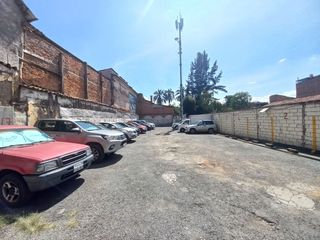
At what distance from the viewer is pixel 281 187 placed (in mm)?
5434

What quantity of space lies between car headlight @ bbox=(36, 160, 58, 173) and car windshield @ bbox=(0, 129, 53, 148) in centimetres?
122

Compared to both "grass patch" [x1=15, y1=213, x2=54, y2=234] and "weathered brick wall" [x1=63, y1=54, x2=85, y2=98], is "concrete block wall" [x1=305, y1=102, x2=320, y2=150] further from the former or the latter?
"weathered brick wall" [x1=63, y1=54, x2=85, y2=98]

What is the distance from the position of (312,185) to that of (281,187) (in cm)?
83

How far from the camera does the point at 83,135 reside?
28.4 ft

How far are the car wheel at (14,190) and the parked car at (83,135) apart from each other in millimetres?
4056

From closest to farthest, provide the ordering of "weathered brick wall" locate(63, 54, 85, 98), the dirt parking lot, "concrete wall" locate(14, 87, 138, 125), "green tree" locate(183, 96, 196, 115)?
the dirt parking lot < "concrete wall" locate(14, 87, 138, 125) < "weathered brick wall" locate(63, 54, 85, 98) < "green tree" locate(183, 96, 196, 115)

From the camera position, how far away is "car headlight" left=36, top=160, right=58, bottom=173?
4404mm

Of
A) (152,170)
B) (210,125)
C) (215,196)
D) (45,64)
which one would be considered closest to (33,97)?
(45,64)

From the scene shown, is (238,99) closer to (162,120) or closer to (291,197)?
(162,120)

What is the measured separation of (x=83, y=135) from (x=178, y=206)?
5.54 meters

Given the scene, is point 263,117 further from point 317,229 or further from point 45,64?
point 45,64

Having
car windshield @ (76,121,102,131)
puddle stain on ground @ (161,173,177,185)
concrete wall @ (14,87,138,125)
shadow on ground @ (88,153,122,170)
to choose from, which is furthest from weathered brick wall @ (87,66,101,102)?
puddle stain on ground @ (161,173,177,185)

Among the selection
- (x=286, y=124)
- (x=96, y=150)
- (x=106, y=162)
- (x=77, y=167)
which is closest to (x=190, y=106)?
(x=286, y=124)

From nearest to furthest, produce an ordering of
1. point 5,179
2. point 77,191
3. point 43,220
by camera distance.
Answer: point 43,220 < point 5,179 < point 77,191
